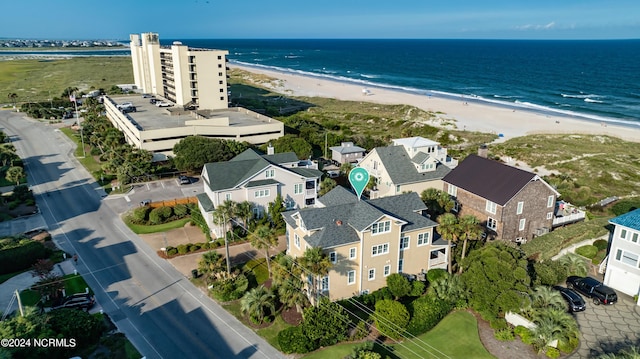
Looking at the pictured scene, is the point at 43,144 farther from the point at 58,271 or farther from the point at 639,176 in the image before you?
the point at 639,176

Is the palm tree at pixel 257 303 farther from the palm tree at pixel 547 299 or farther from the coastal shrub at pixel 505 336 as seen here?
the palm tree at pixel 547 299

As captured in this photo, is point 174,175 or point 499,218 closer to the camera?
point 499,218

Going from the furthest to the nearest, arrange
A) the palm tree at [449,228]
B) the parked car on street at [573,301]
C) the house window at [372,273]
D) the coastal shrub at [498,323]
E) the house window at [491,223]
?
1. the house window at [491,223]
2. the palm tree at [449,228]
3. the house window at [372,273]
4. the parked car on street at [573,301]
5. the coastal shrub at [498,323]

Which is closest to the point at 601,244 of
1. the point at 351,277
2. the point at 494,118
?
the point at 351,277

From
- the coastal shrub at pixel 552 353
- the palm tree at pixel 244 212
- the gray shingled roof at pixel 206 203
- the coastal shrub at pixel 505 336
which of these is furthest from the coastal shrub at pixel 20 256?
the coastal shrub at pixel 552 353

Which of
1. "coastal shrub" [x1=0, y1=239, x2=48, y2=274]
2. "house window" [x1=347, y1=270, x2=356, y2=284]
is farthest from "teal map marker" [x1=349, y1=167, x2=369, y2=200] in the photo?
"coastal shrub" [x1=0, y1=239, x2=48, y2=274]

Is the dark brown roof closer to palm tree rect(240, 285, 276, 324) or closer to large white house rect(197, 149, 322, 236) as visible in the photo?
large white house rect(197, 149, 322, 236)

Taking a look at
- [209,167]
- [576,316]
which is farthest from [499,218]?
[209,167]

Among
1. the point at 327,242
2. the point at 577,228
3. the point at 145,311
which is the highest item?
the point at 327,242
